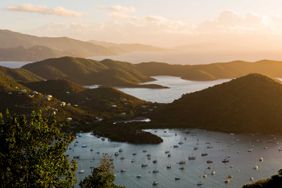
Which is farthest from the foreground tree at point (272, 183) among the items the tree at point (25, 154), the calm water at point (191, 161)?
the tree at point (25, 154)

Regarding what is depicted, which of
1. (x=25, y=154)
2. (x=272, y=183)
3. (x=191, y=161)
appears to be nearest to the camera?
(x=25, y=154)

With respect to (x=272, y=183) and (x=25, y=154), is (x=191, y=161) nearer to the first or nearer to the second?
(x=272, y=183)

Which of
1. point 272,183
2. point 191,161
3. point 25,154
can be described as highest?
point 25,154

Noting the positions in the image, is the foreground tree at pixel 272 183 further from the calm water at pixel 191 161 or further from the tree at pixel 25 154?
the tree at pixel 25 154

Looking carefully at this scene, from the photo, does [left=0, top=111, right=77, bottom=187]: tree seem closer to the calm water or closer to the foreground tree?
the foreground tree

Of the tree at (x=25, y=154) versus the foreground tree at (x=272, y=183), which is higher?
the tree at (x=25, y=154)

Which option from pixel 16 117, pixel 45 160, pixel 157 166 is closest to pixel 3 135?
pixel 16 117

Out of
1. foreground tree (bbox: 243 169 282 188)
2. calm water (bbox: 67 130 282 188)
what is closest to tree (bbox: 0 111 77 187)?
foreground tree (bbox: 243 169 282 188)

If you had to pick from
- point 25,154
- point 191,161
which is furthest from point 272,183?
point 191,161
